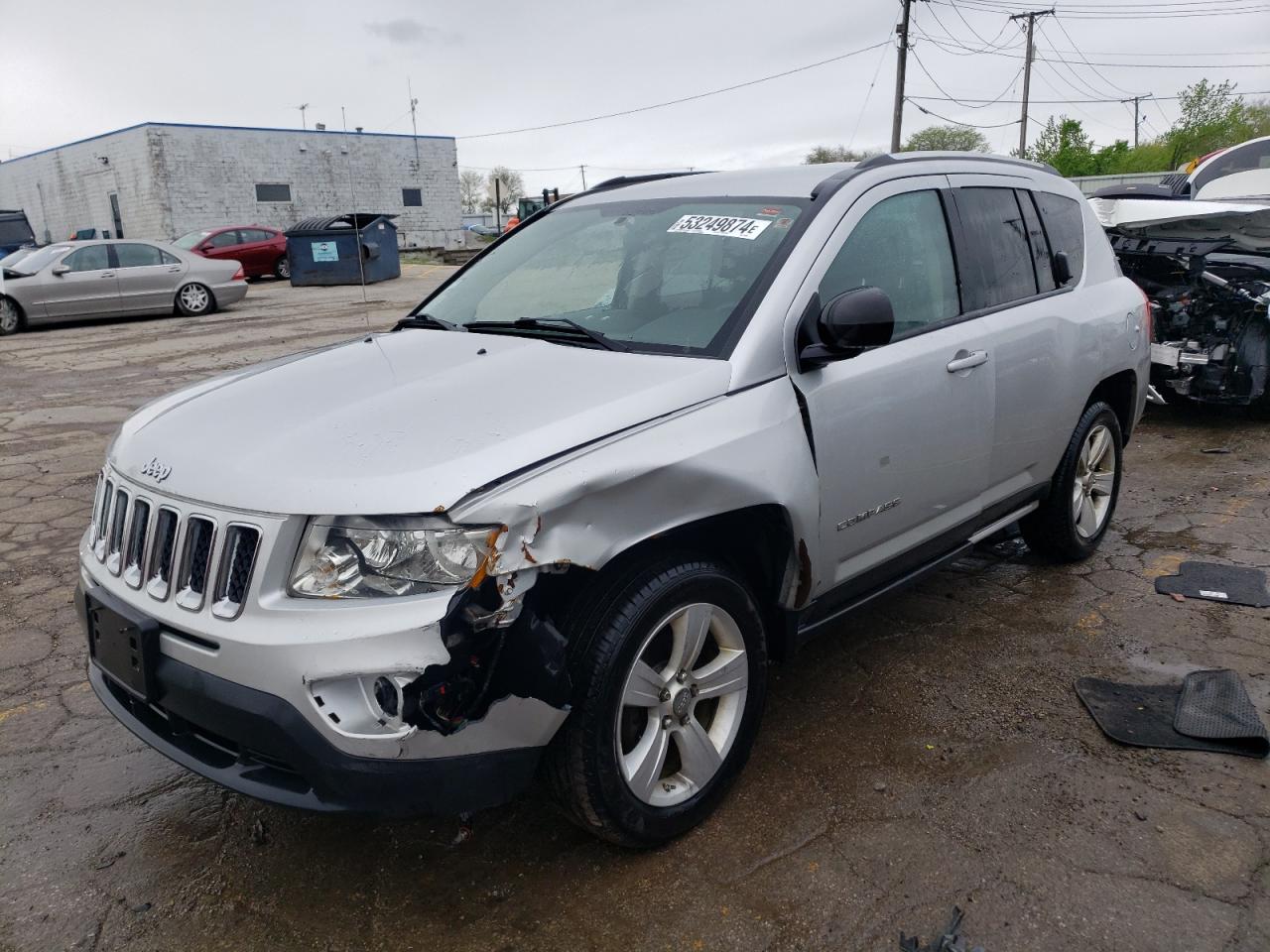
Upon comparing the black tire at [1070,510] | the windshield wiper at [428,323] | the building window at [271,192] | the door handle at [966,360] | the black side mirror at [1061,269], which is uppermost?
the building window at [271,192]

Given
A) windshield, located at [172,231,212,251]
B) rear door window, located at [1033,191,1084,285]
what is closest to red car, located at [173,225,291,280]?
→ windshield, located at [172,231,212,251]

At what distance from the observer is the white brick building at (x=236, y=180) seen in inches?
1430

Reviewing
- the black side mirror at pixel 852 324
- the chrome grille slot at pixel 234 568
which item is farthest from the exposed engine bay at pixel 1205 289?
the chrome grille slot at pixel 234 568

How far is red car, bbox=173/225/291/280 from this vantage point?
74.2 feet

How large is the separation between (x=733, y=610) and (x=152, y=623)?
1506 millimetres

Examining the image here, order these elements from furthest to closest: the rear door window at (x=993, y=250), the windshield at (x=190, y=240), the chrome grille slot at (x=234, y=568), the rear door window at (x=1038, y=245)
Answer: the windshield at (x=190, y=240), the rear door window at (x=1038, y=245), the rear door window at (x=993, y=250), the chrome grille slot at (x=234, y=568)

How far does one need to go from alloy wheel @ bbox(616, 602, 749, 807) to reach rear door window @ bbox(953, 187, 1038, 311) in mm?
1772

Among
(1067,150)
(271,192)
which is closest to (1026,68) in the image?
(1067,150)

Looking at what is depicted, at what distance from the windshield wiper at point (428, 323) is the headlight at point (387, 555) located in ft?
4.73

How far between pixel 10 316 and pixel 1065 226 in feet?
53.1

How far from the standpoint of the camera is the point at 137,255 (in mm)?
16125

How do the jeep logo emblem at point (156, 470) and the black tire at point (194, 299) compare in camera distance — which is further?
the black tire at point (194, 299)

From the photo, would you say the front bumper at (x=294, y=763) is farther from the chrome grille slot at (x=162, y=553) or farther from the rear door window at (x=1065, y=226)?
the rear door window at (x=1065, y=226)

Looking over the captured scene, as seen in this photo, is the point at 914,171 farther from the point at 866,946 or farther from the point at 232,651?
the point at 232,651
